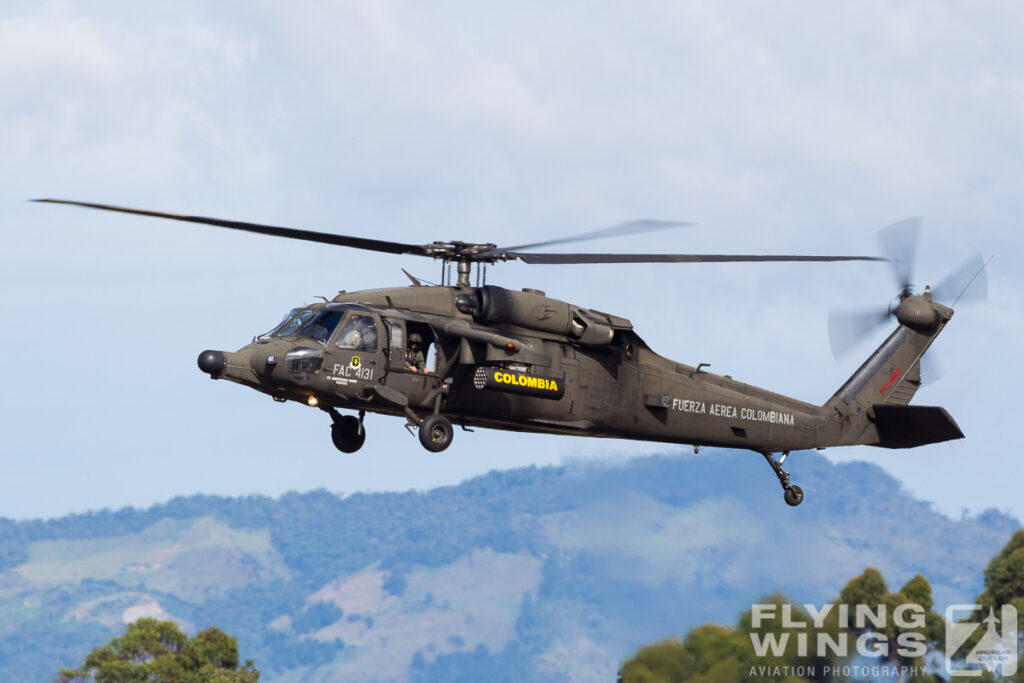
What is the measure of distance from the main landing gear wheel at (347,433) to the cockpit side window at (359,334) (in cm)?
199

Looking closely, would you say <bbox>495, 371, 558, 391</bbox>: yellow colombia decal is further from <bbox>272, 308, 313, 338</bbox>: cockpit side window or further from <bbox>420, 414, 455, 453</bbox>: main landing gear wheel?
<bbox>272, 308, 313, 338</bbox>: cockpit side window

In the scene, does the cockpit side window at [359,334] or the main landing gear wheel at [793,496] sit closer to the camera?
the cockpit side window at [359,334]

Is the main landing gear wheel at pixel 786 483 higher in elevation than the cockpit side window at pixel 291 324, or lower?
lower

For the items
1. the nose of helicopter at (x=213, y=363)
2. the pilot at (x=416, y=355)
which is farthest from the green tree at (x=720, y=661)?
A: the nose of helicopter at (x=213, y=363)

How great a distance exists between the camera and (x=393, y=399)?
2459cm

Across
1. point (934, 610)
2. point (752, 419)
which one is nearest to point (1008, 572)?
point (934, 610)

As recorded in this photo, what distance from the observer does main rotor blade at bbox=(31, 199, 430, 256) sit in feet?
72.2

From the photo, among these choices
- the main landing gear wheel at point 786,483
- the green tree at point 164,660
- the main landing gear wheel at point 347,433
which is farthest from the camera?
the green tree at point 164,660

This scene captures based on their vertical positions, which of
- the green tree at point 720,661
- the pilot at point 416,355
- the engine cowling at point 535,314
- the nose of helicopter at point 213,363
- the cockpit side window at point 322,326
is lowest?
the green tree at point 720,661

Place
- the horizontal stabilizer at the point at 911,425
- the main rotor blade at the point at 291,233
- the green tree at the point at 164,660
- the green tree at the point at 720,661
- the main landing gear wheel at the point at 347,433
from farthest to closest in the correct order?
the green tree at the point at 164,660, the green tree at the point at 720,661, the horizontal stabilizer at the point at 911,425, the main landing gear wheel at the point at 347,433, the main rotor blade at the point at 291,233

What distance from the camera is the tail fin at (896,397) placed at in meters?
29.7

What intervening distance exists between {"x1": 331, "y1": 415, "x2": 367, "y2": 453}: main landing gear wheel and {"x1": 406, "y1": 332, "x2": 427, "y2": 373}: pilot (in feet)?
5.60

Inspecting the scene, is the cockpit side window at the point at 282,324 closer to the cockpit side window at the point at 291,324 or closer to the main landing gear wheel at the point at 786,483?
the cockpit side window at the point at 291,324

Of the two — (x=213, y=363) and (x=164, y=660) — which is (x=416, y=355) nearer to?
(x=213, y=363)
